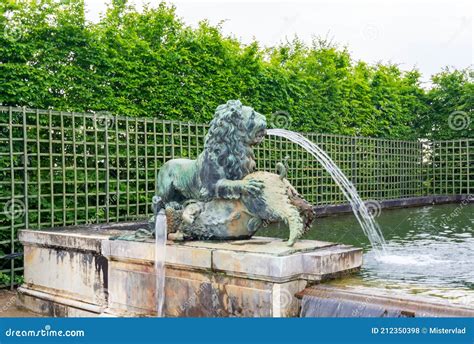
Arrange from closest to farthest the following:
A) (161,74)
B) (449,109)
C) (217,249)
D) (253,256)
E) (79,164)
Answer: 1. (253,256)
2. (217,249)
3. (79,164)
4. (161,74)
5. (449,109)

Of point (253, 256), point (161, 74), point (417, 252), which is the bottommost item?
point (417, 252)

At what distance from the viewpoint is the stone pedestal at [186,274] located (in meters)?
3.07

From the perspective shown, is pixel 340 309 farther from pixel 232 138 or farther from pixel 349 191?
pixel 349 191

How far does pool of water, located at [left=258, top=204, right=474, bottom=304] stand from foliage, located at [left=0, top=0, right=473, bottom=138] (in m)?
2.62

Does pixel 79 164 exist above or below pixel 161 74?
below

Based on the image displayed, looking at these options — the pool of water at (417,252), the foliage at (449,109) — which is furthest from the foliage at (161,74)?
the pool of water at (417,252)

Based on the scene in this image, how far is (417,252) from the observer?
5016mm

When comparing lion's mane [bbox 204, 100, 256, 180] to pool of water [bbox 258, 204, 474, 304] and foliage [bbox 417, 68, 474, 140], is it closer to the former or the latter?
pool of water [bbox 258, 204, 474, 304]

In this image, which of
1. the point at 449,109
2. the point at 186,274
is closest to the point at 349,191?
the point at 449,109

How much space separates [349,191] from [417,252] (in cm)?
605

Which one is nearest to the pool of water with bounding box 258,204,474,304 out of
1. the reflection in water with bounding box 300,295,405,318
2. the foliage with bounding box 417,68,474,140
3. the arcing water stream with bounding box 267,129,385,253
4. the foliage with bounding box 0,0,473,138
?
the arcing water stream with bounding box 267,129,385,253

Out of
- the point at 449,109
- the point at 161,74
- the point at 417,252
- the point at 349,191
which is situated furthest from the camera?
the point at 449,109

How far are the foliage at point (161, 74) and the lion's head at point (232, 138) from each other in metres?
3.29

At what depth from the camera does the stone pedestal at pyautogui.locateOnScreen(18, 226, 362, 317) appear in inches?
121
